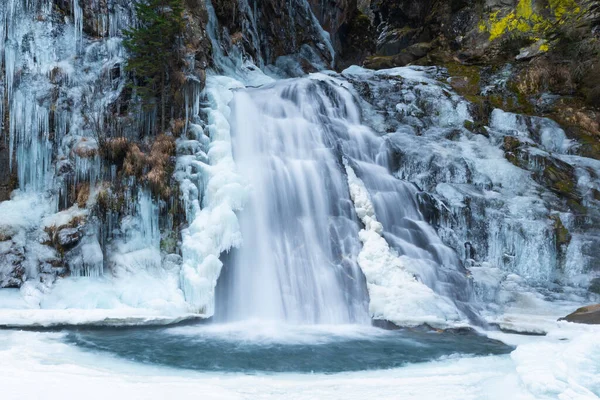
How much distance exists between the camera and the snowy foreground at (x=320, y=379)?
3760 millimetres

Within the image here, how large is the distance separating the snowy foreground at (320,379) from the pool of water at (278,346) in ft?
1.00

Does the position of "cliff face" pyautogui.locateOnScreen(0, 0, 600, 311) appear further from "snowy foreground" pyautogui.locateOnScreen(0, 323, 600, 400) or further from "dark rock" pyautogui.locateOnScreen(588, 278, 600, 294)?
"snowy foreground" pyautogui.locateOnScreen(0, 323, 600, 400)

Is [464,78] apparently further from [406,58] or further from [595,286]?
[595,286]

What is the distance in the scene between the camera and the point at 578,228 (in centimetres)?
1011

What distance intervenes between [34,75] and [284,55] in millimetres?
12667

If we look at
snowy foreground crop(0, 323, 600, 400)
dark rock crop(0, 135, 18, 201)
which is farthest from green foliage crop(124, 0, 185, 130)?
snowy foreground crop(0, 323, 600, 400)

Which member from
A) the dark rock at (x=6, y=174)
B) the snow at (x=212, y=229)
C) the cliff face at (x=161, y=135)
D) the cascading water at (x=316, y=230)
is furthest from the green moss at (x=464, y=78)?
the dark rock at (x=6, y=174)

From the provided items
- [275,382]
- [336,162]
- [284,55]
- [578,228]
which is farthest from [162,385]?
[284,55]

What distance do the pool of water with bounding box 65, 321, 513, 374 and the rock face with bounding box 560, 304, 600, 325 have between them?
169cm

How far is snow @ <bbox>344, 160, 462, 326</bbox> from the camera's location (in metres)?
8.27

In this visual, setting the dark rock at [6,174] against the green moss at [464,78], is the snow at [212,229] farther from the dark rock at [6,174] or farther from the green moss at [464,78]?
the green moss at [464,78]

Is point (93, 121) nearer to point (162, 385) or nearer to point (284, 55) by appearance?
point (162, 385)

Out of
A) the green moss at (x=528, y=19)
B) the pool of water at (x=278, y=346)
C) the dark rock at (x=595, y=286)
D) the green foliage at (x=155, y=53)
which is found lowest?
the pool of water at (x=278, y=346)

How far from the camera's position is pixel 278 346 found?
6824 millimetres
